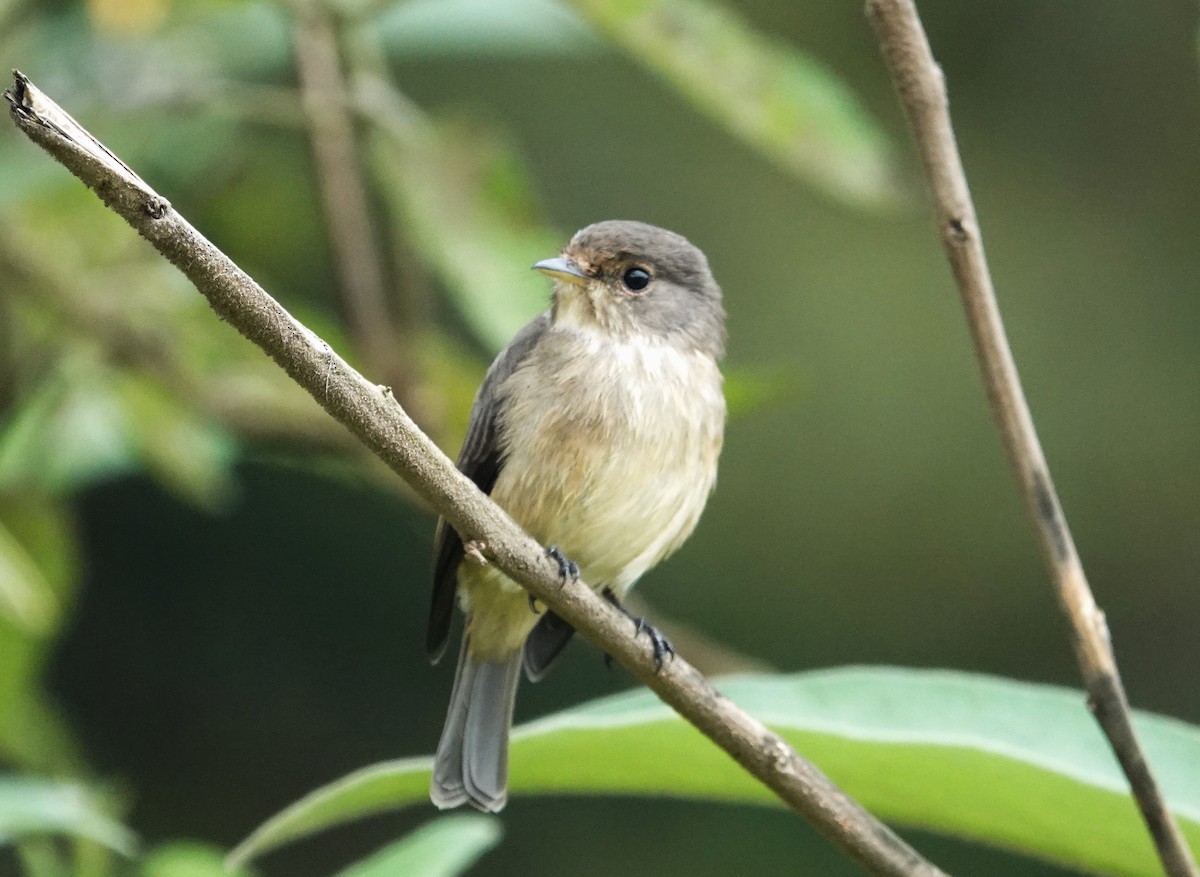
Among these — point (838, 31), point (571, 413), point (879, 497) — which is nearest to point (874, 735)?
point (571, 413)

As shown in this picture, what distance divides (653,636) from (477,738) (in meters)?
0.63

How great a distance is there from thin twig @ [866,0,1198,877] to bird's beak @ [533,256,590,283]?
1.88m

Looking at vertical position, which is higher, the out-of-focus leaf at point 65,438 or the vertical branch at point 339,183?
the vertical branch at point 339,183

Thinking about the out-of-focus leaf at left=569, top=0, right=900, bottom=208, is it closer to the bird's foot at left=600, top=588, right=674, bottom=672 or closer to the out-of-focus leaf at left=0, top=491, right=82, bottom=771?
the bird's foot at left=600, top=588, right=674, bottom=672

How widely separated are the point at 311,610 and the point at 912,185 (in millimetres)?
2968

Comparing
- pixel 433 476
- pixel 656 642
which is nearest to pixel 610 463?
pixel 656 642

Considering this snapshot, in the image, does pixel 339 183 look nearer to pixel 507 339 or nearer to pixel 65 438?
pixel 507 339

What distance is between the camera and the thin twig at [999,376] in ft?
4.90

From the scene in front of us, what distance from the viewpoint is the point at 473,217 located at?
3.45 metres

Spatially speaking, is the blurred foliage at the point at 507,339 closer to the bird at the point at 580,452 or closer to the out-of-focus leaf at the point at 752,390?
the out-of-focus leaf at the point at 752,390

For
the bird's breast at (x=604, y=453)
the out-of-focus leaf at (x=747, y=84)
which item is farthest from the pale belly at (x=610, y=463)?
the out-of-focus leaf at (x=747, y=84)

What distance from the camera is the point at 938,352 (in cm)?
680

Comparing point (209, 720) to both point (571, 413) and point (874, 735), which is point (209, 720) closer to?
point (571, 413)

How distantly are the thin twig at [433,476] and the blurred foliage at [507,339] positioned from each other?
0.91 m
